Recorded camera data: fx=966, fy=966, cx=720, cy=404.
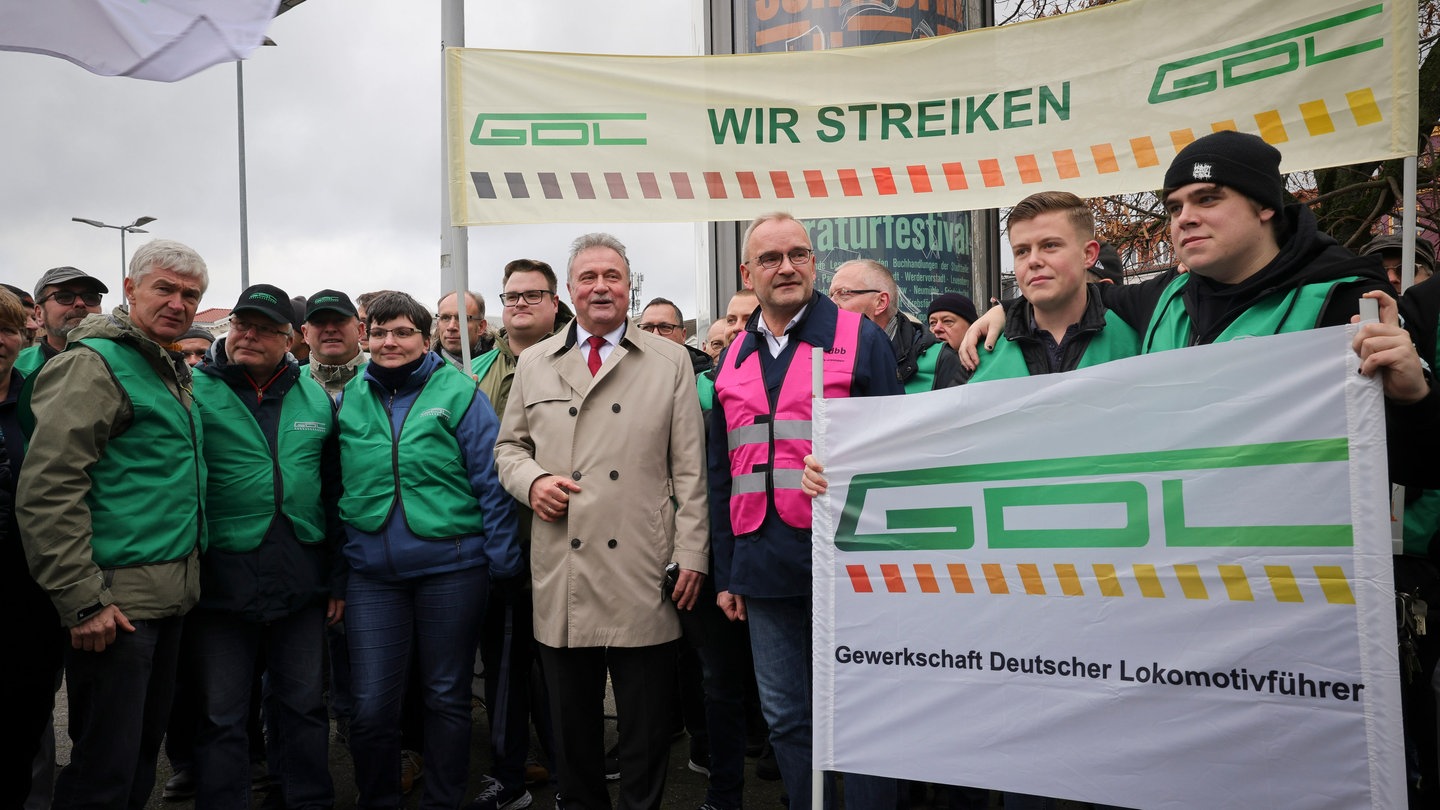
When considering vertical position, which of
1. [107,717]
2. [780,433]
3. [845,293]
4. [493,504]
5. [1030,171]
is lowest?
[107,717]

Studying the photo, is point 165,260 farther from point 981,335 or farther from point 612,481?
point 981,335

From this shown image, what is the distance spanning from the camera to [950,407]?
2736 millimetres

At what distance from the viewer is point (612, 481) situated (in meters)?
3.42

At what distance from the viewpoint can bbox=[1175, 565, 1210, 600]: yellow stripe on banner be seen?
2.31 m

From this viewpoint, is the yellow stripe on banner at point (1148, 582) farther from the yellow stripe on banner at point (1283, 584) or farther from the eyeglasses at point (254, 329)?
the eyeglasses at point (254, 329)

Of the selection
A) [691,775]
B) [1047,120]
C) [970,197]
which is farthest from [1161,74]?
[691,775]

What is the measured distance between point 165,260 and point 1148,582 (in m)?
3.36

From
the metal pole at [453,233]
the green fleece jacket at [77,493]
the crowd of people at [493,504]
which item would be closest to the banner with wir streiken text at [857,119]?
the metal pole at [453,233]

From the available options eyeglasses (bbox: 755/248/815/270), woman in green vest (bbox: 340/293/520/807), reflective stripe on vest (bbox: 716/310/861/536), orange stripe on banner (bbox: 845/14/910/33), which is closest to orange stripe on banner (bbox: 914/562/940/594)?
reflective stripe on vest (bbox: 716/310/861/536)

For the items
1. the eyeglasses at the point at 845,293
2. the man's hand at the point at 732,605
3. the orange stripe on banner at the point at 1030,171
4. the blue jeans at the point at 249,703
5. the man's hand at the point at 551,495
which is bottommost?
the blue jeans at the point at 249,703

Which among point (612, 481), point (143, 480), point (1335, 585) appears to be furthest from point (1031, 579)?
point (143, 480)

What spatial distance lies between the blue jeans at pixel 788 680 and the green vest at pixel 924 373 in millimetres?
1065

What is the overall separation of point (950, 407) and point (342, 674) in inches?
150

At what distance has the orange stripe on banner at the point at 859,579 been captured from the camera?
2.79m
